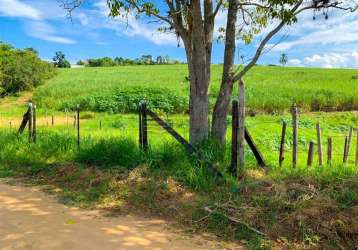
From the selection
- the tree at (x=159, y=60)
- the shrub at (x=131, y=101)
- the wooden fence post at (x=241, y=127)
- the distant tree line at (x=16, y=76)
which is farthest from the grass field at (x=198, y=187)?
the tree at (x=159, y=60)

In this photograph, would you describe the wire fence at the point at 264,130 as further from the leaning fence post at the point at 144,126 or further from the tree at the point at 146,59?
the tree at the point at 146,59

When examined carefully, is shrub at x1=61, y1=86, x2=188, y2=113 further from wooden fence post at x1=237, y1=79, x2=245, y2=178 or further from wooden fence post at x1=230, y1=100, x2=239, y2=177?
wooden fence post at x1=230, y1=100, x2=239, y2=177

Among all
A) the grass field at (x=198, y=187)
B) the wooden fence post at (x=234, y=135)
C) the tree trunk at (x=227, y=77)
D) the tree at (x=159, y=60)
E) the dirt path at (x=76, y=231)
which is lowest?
the dirt path at (x=76, y=231)

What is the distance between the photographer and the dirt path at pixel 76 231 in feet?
16.5

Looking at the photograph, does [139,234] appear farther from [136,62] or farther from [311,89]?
[136,62]

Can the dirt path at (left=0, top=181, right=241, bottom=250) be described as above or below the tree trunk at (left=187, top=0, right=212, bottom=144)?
below

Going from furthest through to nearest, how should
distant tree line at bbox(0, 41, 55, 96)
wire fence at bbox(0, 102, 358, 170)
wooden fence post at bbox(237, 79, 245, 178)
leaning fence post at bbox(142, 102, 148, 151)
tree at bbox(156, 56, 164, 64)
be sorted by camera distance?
tree at bbox(156, 56, 164, 64) < distant tree line at bbox(0, 41, 55, 96) < wire fence at bbox(0, 102, 358, 170) < leaning fence post at bbox(142, 102, 148, 151) < wooden fence post at bbox(237, 79, 245, 178)

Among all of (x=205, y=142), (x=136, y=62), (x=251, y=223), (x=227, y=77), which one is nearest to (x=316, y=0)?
(x=227, y=77)

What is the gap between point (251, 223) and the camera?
556 centimetres

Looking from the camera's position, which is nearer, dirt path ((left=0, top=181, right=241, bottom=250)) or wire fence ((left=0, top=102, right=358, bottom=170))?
dirt path ((left=0, top=181, right=241, bottom=250))

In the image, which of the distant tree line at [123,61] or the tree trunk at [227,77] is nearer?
the tree trunk at [227,77]

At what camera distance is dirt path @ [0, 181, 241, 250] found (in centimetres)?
504

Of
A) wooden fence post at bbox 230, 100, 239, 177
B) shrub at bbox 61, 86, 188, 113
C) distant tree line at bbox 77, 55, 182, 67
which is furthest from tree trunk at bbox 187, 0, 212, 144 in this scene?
distant tree line at bbox 77, 55, 182, 67

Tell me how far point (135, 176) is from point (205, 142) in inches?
61.4
